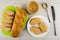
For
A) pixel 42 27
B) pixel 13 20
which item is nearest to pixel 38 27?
pixel 42 27

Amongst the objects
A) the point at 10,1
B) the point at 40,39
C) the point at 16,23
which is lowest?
the point at 40,39

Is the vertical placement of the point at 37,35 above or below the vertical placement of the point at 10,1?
below

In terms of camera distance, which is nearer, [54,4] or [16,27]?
[16,27]

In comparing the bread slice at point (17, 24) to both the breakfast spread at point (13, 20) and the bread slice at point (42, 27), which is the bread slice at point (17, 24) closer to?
the breakfast spread at point (13, 20)

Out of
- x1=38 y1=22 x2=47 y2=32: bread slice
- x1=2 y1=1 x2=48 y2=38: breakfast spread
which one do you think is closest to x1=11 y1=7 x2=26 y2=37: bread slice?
x1=2 y1=1 x2=48 y2=38: breakfast spread

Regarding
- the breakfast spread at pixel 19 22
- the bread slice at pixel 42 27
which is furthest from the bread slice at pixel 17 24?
the bread slice at pixel 42 27

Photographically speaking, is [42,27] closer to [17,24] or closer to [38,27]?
[38,27]

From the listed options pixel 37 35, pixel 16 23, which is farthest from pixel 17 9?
pixel 37 35

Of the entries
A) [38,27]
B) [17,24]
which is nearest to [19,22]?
[17,24]

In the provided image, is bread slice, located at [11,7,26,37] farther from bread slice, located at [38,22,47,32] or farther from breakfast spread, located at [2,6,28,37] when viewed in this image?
bread slice, located at [38,22,47,32]

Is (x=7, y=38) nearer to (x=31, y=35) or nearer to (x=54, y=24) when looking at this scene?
(x=31, y=35)

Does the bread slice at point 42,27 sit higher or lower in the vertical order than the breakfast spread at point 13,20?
lower
